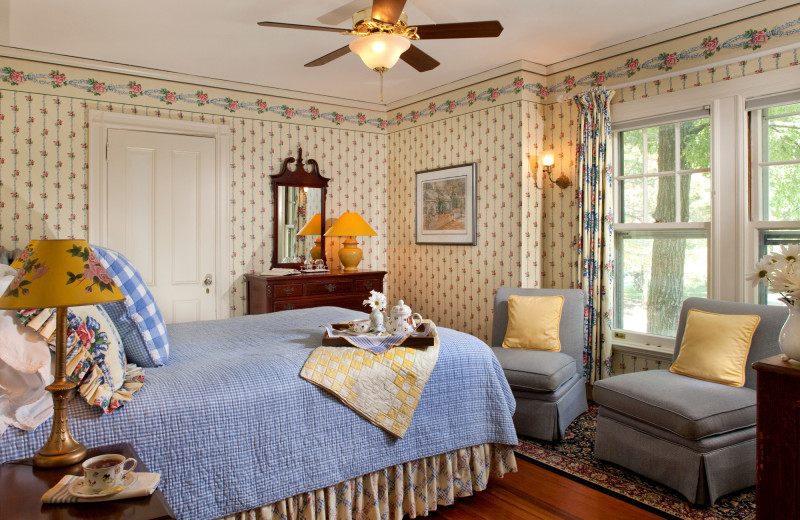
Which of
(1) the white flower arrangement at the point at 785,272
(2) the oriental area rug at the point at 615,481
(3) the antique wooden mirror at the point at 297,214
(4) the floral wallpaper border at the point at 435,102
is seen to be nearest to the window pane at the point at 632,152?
(4) the floral wallpaper border at the point at 435,102

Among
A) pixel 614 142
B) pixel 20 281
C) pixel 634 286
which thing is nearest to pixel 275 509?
pixel 20 281

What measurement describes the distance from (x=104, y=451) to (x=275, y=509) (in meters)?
0.68

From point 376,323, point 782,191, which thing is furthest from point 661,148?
point 376,323

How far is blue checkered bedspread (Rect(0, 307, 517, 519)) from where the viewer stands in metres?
1.73

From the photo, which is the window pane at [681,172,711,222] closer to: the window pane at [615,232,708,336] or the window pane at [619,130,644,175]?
the window pane at [615,232,708,336]

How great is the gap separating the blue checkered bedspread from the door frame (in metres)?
2.16

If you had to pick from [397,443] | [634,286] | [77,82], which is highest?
[77,82]

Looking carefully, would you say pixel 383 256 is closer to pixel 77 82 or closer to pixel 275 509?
pixel 77 82

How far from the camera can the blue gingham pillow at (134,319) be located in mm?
2055

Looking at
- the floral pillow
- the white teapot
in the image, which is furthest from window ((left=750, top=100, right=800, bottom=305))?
the floral pillow

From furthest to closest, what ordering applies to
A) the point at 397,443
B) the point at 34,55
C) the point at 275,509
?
the point at 34,55 < the point at 397,443 < the point at 275,509

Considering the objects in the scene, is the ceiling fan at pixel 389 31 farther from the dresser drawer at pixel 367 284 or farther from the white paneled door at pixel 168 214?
the dresser drawer at pixel 367 284

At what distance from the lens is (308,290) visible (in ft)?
15.9

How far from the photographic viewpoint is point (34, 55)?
4.02 m
